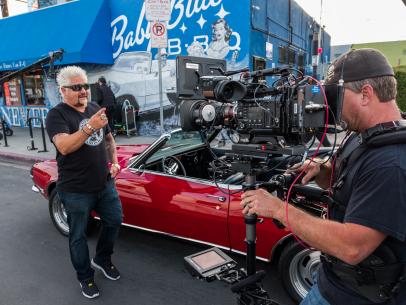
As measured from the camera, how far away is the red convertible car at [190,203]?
8.44 feet

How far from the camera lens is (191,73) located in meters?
1.89

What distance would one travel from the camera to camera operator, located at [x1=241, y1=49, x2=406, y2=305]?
106 cm

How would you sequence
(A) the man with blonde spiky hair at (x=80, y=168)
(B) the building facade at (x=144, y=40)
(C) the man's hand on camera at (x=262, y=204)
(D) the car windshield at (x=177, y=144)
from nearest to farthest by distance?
1. (C) the man's hand on camera at (x=262, y=204)
2. (A) the man with blonde spiky hair at (x=80, y=168)
3. (D) the car windshield at (x=177, y=144)
4. (B) the building facade at (x=144, y=40)

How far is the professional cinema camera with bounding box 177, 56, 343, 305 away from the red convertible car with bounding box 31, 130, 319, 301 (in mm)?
447

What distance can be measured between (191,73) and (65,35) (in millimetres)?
9725

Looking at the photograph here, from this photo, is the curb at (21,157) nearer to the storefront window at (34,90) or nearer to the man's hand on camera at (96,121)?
the storefront window at (34,90)

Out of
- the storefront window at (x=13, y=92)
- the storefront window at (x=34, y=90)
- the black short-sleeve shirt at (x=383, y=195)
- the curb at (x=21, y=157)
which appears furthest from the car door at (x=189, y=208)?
the storefront window at (x=13, y=92)

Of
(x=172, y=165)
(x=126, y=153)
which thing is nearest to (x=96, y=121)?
(x=172, y=165)

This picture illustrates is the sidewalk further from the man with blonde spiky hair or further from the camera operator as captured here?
the camera operator

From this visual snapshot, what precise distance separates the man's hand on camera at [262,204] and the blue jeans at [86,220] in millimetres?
1661

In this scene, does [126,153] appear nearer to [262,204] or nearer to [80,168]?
[80,168]

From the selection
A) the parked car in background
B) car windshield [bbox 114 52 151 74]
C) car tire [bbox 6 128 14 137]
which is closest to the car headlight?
the parked car in background

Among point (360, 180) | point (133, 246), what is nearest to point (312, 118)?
point (360, 180)

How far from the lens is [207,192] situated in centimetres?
295
